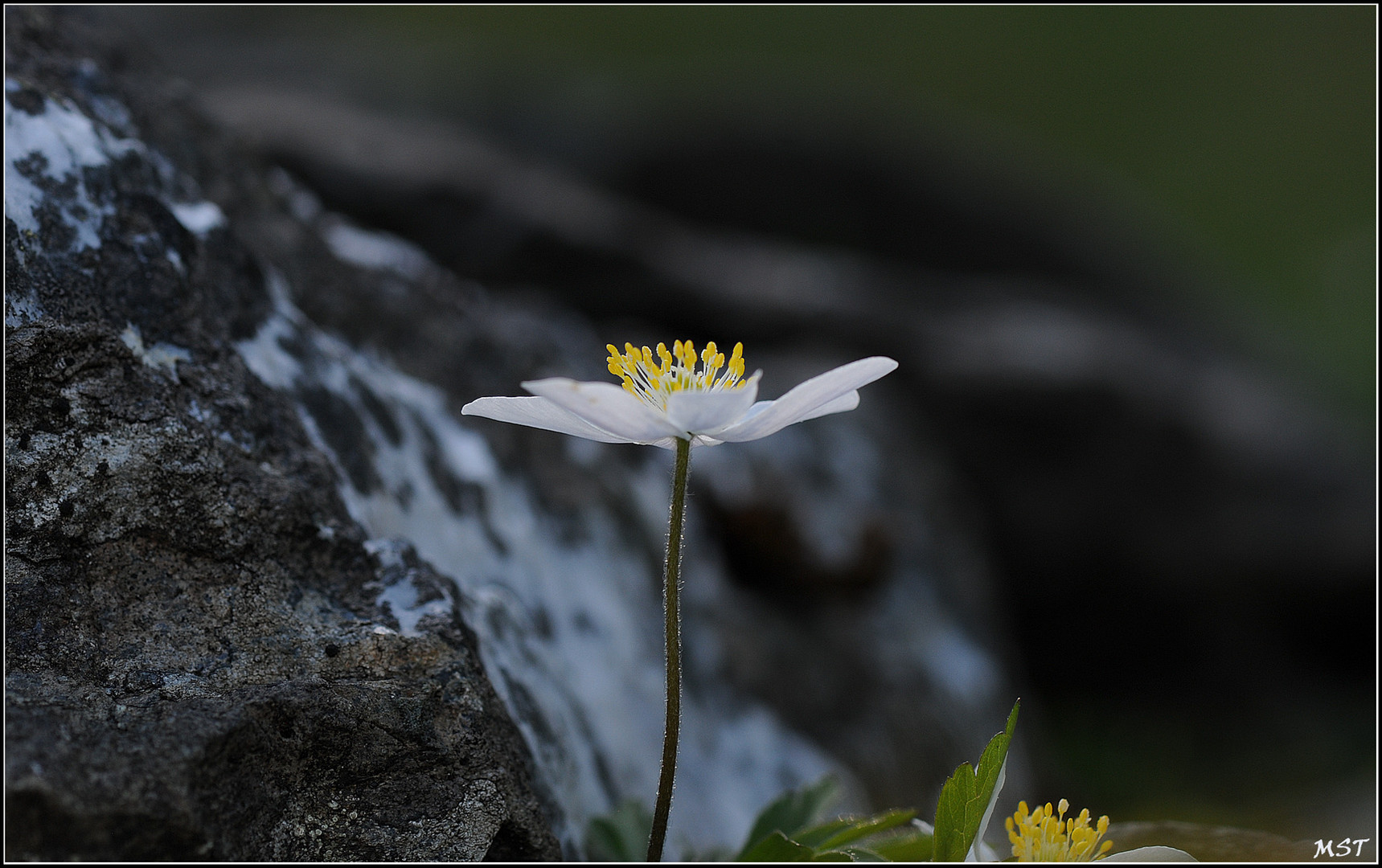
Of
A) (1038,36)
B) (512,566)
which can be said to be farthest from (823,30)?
(512,566)

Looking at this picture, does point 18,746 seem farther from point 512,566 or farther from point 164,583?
point 512,566

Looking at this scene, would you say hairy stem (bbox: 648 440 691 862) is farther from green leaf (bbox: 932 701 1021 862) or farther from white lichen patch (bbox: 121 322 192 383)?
white lichen patch (bbox: 121 322 192 383)

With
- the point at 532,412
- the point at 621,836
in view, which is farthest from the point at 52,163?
the point at 621,836

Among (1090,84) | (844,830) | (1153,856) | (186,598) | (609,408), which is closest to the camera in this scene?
(609,408)

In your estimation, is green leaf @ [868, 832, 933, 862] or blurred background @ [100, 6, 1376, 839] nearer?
green leaf @ [868, 832, 933, 862]

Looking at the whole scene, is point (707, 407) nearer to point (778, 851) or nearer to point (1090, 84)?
point (778, 851)

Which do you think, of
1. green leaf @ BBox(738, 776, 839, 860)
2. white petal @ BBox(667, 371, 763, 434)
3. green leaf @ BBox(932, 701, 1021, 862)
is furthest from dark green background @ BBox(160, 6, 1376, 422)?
green leaf @ BBox(932, 701, 1021, 862)
